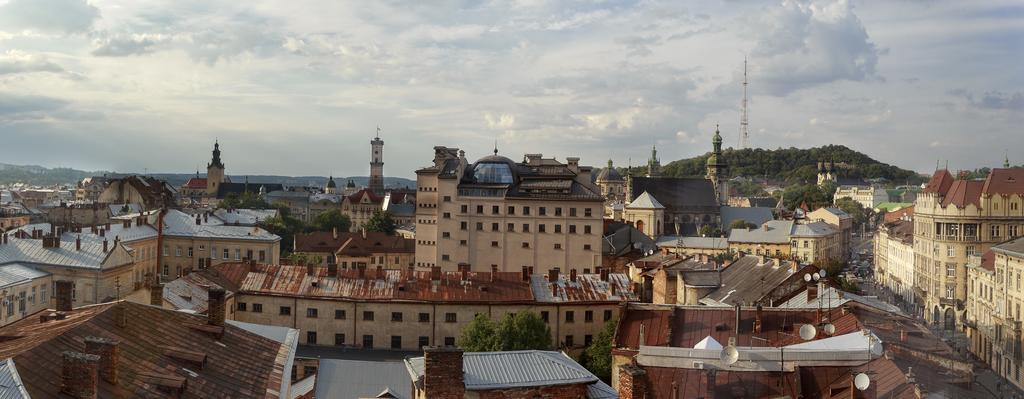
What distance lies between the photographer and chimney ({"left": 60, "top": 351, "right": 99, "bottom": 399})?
43.4 ft

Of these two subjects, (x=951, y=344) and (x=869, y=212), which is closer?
(x=951, y=344)

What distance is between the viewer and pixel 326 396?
92.4ft

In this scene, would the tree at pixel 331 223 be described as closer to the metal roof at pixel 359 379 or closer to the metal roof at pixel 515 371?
the metal roof at pixel 359 379

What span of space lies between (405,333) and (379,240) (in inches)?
1948

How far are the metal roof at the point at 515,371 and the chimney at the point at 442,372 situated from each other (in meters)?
0.71

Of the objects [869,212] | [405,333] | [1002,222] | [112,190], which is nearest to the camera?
[405,333]

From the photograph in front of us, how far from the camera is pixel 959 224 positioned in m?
59.9

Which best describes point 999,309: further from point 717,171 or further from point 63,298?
A: point 717,171

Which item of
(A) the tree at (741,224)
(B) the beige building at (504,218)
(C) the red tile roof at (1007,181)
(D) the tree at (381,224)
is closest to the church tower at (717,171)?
(A) the tree at (741,224)

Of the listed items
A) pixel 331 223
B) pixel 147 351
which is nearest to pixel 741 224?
pixel 331 223

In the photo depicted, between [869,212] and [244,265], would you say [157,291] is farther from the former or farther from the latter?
[869,212]

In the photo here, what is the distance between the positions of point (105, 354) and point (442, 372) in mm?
5893

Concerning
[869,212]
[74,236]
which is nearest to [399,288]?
[74,236]

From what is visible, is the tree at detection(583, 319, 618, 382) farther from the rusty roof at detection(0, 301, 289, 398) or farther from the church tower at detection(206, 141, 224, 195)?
the church tower at detection(206, 141, 224, 195)
